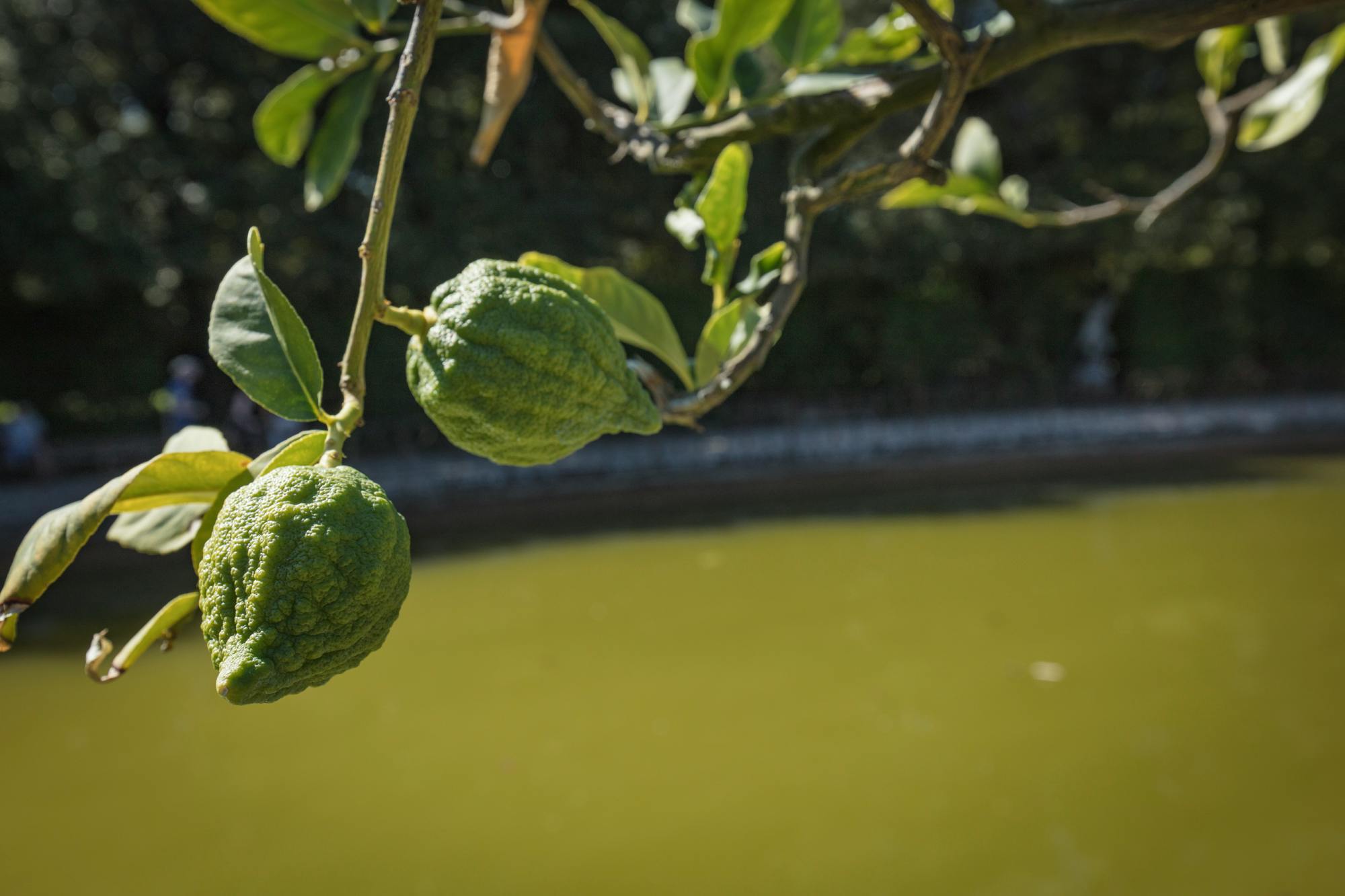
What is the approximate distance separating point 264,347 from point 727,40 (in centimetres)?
38

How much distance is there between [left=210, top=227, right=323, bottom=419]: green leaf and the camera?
0.36 metres

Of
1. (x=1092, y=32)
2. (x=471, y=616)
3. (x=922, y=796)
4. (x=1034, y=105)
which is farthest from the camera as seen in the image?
(x=1034, y=105)

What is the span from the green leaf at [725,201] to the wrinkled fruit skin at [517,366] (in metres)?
0.10

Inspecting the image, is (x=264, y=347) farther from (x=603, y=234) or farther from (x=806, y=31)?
(x=603, y=234)

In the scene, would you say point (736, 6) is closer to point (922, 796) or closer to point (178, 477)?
point (178, 477)

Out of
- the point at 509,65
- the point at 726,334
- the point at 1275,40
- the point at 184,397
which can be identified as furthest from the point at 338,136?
the point at 184,397

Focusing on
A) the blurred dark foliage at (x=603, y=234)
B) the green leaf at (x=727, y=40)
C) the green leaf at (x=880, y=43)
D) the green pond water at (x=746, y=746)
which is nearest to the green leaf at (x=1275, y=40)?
the green leaf at (x=880, y=43)

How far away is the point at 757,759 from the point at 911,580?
193cm

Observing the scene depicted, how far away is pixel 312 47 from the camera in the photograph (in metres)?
0.59

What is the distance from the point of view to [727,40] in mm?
618

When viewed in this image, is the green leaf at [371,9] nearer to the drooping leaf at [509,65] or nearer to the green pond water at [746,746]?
the drooping leaf at [509,65]

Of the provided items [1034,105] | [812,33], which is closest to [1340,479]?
[1034,105]

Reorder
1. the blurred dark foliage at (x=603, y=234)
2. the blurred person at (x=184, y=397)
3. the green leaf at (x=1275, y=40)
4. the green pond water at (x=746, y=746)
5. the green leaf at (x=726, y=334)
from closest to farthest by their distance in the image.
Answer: the green leaf at (x=726, y=334), the green leaf at (x=1275, y=40), the green pond water at (x=746, y=746), the blurred person at (x=184, y=397), the blurred dark foliage at (x=603, y=234)

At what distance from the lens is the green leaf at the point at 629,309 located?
48cm
